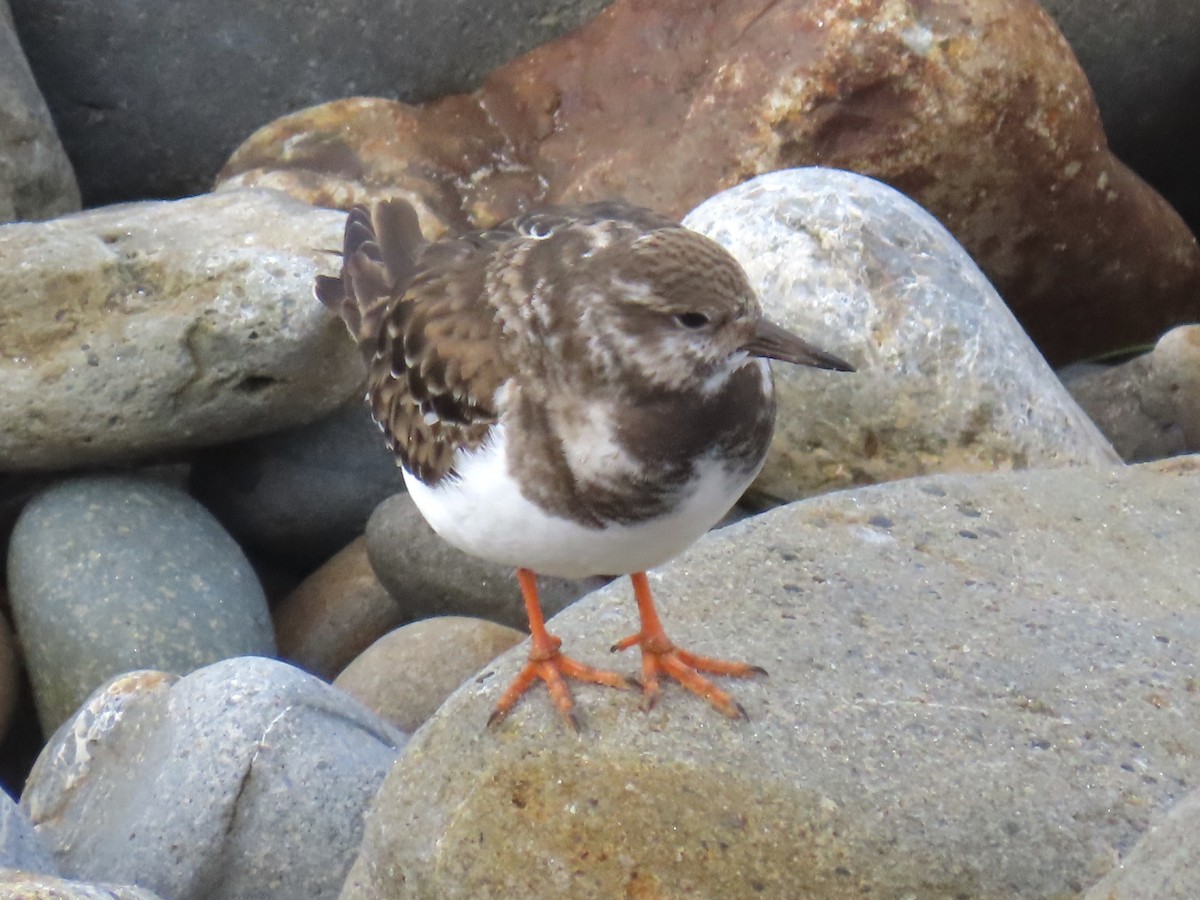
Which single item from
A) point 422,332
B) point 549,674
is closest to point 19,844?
point 549,674

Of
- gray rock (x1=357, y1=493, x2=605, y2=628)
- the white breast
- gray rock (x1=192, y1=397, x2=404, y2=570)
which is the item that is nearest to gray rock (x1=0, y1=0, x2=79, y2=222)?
gray rock (x1=192, y1=397, x2=404, y2=570)

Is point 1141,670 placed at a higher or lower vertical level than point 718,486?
lower

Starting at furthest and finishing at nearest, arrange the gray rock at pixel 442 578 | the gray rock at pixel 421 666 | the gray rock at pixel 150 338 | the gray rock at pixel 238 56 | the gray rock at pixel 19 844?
the gray rock at pixel 238 56 → the gray rock at pixel 442 578 → the gray rock at pixel 150 338 → the gray rock at pixel 421 666 → the gray rock at pixel 19 844

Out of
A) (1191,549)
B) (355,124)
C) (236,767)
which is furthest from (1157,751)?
(355,124)

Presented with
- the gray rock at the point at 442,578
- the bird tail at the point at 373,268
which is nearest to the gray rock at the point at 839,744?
the bird tail at the point at 373,268

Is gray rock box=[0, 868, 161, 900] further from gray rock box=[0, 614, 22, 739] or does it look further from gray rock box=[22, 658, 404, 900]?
gray rock box=[0, 614, 22, 739]

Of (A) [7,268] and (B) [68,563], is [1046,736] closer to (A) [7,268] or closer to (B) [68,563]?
(B) [68,563]

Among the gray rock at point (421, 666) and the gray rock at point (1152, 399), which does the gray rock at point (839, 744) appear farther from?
the gray rock at point (1152, 399)
